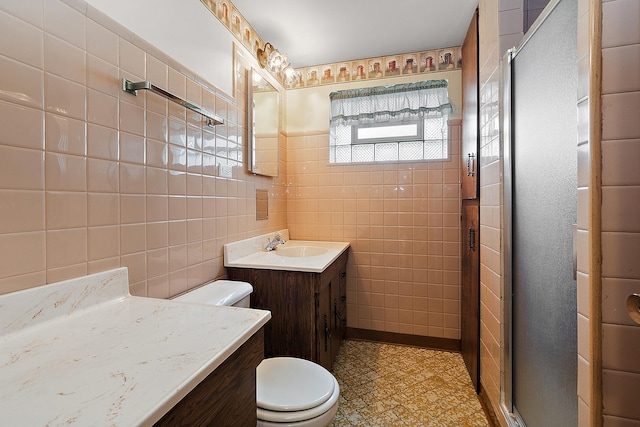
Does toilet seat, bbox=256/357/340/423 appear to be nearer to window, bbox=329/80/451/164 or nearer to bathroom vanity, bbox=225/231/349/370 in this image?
bathroom vanity, bbox=225/231/349/370

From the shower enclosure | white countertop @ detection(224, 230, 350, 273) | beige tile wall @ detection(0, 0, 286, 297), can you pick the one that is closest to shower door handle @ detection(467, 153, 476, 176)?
the shower enclosure

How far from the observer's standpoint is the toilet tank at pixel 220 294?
120 centimetres

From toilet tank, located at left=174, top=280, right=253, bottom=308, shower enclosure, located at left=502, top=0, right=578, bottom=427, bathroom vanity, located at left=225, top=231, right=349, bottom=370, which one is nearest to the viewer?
shower enclosure, located at left=502, top=0, right=578, bottom=427

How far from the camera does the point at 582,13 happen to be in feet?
2.40

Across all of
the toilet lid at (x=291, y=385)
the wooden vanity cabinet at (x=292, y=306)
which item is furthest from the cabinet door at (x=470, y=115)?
the toilet lid at (x=291, y=385)

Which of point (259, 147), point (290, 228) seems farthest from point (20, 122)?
point (290, 228)

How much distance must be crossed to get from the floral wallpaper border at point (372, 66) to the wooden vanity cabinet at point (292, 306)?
4.96 feet

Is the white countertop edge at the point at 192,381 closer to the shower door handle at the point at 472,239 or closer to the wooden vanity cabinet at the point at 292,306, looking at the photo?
the wooden vanity cabinet at the point at 292,306

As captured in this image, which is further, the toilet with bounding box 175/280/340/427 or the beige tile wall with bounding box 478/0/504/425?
the beige tile wall with bounding box 478/0/504/425

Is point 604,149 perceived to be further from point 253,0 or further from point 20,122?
point 253,0

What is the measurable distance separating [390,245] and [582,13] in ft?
5.70

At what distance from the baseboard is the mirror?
58.9 inches

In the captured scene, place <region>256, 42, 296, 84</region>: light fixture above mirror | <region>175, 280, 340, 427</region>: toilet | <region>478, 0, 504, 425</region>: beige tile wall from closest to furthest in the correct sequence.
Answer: <region>175, 280, 340, 427</region>: toilet < <region>478, 0, 504, 425</region>: beige tile wall < <region>256, 42, 296, 84</region>: light fixture above mirror

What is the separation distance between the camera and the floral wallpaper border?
7.06 ft
